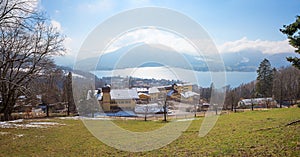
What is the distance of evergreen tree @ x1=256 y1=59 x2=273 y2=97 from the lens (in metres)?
52.0

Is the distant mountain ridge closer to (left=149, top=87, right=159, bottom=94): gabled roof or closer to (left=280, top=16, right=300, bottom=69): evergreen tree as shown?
(left=280, top=16, right=300, bottom=69): evergreen tree

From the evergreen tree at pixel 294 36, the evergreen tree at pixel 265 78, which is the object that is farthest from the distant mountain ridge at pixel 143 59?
the evergreen tree at pixel 265 78

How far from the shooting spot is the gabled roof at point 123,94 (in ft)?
111

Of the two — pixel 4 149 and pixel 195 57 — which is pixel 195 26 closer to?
pixel 195 57

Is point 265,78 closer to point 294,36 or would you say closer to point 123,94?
point 123,94

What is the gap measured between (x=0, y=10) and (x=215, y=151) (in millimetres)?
13578

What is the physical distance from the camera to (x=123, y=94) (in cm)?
3462

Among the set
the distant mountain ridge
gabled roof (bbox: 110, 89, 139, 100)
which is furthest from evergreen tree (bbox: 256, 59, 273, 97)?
the distant mountain ridge

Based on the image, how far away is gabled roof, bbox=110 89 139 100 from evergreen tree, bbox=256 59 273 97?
106 ft

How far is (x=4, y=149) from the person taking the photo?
1058 centimetres

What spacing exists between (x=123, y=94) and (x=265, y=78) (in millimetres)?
35557

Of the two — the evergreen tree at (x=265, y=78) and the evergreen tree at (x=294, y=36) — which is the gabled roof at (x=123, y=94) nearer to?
the evergreen tree at (x=294, y=36)

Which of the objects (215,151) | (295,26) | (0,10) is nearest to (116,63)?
(215,151)

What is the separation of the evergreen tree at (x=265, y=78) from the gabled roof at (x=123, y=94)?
32172 mm
